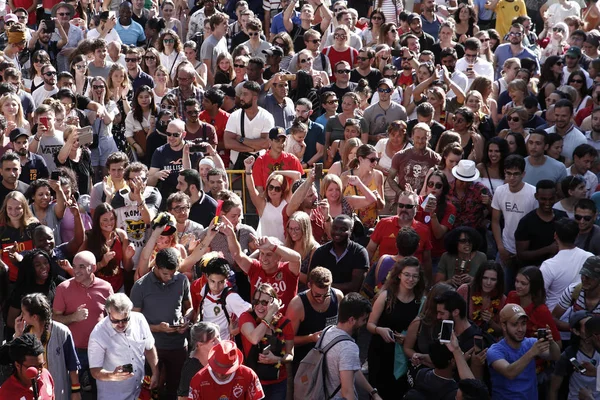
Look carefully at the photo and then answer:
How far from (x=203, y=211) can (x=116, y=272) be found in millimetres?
1251

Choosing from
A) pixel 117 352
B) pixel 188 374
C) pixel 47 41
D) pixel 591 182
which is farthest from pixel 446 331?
pixel 47 41

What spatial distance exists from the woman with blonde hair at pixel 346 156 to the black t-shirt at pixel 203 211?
1451mm

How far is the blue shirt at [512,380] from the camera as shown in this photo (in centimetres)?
895

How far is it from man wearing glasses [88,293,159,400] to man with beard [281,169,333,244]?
2.34 m

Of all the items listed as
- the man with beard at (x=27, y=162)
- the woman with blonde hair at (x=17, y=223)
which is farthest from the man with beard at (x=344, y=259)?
the man with beard at (x=27, y=162)

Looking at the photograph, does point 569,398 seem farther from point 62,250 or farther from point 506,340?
point 62,250

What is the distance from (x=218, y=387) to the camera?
812 cm

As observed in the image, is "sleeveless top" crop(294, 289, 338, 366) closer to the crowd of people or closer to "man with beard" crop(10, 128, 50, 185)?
the crowd of people

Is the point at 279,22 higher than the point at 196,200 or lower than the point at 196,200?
higher

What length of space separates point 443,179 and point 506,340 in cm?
246

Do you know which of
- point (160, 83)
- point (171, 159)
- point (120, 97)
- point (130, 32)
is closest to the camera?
point (171, 159)

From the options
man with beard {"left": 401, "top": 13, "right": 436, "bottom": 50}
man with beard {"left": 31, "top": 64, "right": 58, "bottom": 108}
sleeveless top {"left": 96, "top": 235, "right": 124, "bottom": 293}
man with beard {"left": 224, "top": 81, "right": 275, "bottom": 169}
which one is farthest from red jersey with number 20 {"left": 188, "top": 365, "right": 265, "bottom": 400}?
man with beard {"left": 401, "top": 13, "right": 436, "bottom": 50}

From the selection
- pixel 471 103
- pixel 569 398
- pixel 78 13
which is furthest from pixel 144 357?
pixel 78 13

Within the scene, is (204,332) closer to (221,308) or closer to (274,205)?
(221,308)
